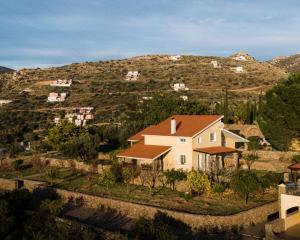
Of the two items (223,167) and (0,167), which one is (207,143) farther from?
(0,167)

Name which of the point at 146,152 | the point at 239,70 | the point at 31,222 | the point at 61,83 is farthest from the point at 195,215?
the point at 239,70

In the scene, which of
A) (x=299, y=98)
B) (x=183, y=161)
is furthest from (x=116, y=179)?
(x=299, y=98)

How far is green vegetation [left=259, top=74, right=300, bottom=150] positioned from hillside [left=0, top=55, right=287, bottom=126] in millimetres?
29667

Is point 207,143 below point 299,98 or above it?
below

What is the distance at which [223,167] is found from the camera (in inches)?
1531

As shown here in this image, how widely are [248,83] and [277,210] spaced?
75.6 metres

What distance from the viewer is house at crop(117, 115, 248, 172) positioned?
37594mm

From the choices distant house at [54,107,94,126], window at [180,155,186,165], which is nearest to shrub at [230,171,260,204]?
window at [180,155,186,165]

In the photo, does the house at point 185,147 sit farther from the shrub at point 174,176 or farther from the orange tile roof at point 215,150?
the shrub at point 174,176

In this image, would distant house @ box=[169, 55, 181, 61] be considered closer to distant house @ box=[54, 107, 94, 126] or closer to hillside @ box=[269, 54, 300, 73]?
hillside @ box=[269, 54, 300, 73]

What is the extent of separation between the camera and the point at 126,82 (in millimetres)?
98250

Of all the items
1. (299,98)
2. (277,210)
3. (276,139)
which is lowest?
(277,210)

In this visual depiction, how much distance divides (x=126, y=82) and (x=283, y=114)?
5972cm

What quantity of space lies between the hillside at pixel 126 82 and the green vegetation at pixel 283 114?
97.3 feet
